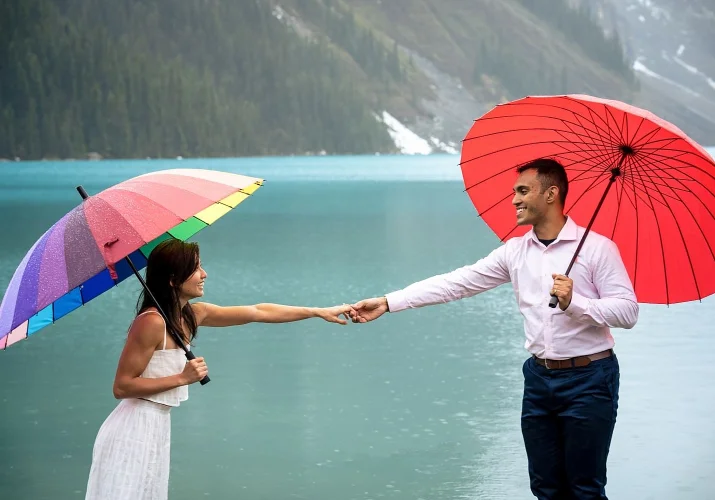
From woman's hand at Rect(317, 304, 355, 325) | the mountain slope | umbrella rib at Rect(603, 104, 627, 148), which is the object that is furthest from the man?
the mountain slope

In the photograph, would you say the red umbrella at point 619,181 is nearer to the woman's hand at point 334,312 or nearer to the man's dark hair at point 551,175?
the man's dark hair at point 551,175

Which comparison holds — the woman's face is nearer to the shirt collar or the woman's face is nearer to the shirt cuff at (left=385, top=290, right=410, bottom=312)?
the shirt cuff at (left=385, top=290, right=410, bottom=312)

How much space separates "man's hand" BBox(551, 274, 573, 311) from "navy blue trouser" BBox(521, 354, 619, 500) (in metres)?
0.29

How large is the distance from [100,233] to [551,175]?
5.23ft

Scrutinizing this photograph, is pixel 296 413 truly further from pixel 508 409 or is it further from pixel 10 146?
pixel 10 146

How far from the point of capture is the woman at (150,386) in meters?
3.90

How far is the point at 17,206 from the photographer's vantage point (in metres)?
36.2

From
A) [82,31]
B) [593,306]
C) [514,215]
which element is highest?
[82,31]

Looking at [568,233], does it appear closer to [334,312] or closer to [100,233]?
[334,312]

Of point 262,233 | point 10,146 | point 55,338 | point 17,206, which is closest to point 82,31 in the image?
point 10,146

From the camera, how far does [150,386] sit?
3.90 m

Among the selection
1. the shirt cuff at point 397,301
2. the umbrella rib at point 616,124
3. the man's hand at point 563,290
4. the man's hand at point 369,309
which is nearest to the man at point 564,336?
the man's hand at point 563,290

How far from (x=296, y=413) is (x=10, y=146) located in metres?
115

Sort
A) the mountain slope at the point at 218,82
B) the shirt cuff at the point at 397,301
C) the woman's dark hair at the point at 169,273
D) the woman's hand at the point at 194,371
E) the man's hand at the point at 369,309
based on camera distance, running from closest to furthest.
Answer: the woman's hand at the point at 194,371 → the woman's dark hair at the point at 169,273 → the shirt cuff at the point at 397,301 → the man's hand at the point at 369,309 → the mountain slope at the point at 218,82
